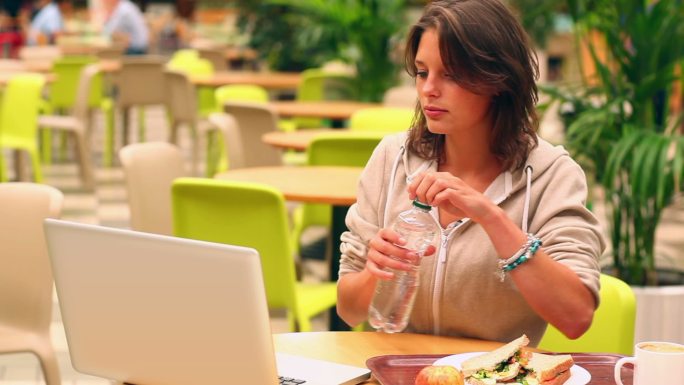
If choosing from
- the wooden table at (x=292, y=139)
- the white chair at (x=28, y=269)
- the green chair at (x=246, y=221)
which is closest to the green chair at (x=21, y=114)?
the wooden table at (x=292, y=139)

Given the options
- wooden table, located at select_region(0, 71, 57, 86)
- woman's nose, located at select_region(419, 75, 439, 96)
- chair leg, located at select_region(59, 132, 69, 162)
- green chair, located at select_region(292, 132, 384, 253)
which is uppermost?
woman's nose, located at select_region(419, 75, 439, 96)

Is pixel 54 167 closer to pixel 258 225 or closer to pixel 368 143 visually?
pixel 368 143

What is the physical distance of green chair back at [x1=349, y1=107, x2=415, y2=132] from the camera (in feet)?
18.3

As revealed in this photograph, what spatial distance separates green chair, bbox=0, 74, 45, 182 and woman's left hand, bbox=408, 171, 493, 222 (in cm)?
544

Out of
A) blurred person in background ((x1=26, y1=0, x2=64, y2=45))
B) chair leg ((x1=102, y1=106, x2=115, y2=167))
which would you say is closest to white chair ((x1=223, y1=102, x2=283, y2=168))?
chair leg ((x1=102, y1=106, x2=115, y2=167))

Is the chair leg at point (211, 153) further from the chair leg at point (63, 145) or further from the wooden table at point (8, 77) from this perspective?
the chair leg at point (63, 145)

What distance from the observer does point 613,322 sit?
2201 millimetres

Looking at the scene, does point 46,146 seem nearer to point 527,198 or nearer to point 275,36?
point 275,36

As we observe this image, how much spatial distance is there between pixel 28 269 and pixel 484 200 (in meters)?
1.50

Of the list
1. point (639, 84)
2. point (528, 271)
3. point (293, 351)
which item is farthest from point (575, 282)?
point (639, 84)

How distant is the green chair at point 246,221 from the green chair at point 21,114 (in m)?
3.94

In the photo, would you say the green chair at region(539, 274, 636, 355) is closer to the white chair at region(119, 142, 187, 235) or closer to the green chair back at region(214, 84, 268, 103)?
the white chair at region(119, 142, 187, 235)

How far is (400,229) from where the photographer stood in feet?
6.72

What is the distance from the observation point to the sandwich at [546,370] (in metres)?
1.71
